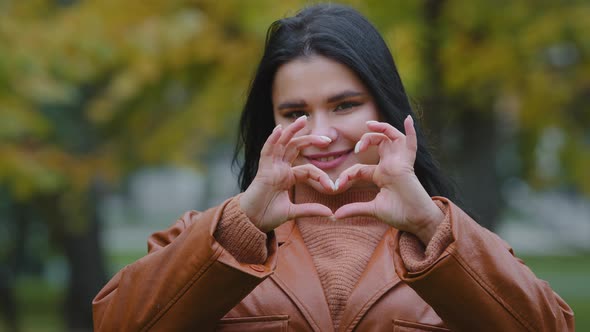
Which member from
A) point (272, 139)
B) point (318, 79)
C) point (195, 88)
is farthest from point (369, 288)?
point (195, 88)

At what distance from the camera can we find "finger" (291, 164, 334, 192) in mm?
2328

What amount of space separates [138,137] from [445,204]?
713 cm

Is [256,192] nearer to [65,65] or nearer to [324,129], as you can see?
[324,129]

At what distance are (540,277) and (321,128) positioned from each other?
16646 mm

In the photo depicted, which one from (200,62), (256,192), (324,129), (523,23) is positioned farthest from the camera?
(200,62)

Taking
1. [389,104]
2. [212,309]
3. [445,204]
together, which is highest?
[389,104]

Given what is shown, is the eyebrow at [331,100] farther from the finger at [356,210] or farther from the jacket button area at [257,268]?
the jacket button area at [257,268]

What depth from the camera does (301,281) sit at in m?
2.55

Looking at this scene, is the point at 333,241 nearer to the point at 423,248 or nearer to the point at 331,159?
the point at 331,159

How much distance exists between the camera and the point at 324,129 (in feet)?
8.61

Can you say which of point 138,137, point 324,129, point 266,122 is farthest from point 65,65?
point 324,129

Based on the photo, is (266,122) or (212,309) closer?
(212,309)

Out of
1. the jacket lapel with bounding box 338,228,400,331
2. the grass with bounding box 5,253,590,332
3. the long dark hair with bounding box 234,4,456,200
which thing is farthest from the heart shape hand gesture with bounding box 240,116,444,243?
Result: the grass with bounding box 5,253,590,332

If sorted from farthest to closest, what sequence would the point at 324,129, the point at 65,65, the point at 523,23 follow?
the point at 523,23 < the point at 65,65 < the point at 324,129
